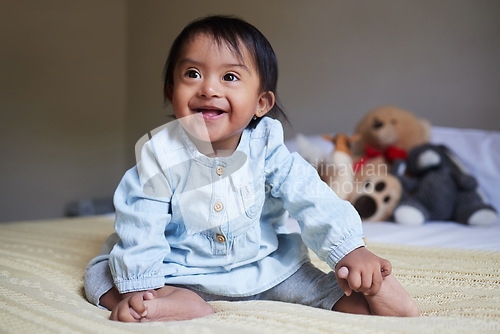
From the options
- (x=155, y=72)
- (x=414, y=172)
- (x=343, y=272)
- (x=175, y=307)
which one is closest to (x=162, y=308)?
(x=175, y=307)

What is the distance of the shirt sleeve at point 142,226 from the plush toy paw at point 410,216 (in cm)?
107

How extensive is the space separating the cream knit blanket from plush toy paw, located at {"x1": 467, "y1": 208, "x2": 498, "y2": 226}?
1.60 feet

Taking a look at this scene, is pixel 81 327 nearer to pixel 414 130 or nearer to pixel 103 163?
pixel 414 130

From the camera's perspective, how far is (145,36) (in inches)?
118

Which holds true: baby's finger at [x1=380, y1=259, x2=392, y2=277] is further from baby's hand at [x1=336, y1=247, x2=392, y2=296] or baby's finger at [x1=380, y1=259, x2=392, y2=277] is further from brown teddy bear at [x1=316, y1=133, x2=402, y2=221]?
brown teddy bear at [x1=316, y1=133, x2=402, y2=221]

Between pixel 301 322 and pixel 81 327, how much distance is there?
0.83 feet

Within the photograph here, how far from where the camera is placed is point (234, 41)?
2.47 ft

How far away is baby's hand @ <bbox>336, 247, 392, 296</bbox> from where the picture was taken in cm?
62

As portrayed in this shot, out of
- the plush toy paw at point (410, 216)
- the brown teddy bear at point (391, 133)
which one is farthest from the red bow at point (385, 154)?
the plush toy paw at point (410, 216)

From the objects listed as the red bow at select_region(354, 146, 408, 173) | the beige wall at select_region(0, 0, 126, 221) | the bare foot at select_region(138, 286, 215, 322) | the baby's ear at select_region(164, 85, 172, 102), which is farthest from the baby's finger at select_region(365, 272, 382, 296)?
the beige wall at select_region(0, 0, 126, 221)

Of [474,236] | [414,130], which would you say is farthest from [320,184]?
[414,130]

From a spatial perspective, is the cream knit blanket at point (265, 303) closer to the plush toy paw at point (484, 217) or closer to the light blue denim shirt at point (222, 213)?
the light blue denim shirt at point (222, 213)

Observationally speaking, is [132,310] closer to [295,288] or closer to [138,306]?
[138,306]

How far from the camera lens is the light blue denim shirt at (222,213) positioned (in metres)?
0.71
